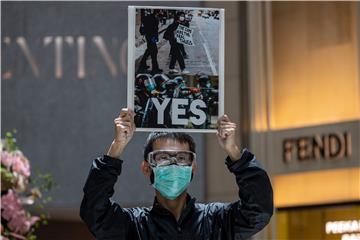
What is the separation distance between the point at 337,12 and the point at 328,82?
791 millimetres

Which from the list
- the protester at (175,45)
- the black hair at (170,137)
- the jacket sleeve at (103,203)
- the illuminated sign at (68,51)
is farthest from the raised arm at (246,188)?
the illuminated sign at (68,51)

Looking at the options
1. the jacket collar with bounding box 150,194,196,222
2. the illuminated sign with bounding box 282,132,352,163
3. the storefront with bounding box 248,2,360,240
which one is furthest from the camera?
the storefront with bounding box 248,2,360,240

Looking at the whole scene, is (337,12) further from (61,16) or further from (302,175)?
(61,16)

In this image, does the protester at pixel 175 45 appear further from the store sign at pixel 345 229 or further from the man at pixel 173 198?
the store sign at pixel 345 229

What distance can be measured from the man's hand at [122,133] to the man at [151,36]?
22 centimetres

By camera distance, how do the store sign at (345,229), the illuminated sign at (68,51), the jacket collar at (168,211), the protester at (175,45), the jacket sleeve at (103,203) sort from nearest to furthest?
the jacket sleeve at (103,203) < the jacket collar at (168,211) < the protester at (175,45) < the store sign at (345,229) < the illuminated sign at (68,51)

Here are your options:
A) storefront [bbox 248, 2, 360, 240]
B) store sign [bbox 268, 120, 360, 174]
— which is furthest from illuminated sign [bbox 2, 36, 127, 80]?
store sign [bbox 268, 120, 360, 174]

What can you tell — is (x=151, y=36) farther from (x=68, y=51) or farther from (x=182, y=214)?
(x=68, y=51)

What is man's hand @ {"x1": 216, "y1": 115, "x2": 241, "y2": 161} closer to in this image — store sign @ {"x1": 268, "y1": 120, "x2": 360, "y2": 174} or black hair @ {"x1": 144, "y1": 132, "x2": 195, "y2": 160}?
black hair @ {"x1": 144, "y1": 132, "x2": 195, "y2": 160}

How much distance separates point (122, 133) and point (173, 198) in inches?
12.0

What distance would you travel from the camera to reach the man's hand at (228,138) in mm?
3275

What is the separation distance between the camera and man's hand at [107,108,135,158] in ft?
10.6

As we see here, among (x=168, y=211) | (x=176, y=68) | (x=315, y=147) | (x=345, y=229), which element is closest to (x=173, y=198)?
(x=168, y=211)

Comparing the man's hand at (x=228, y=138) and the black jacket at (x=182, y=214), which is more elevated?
the man's hand at (x=228, y=138)
